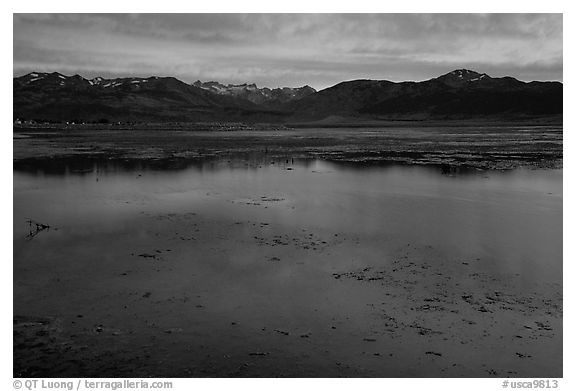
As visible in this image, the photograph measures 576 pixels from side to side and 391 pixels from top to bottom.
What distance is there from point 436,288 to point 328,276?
1.99 metres

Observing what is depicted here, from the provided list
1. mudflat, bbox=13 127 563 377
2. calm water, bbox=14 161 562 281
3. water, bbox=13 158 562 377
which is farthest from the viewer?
calm water, bbox=14 161 562 281

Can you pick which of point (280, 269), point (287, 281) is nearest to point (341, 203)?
point (280, 269)

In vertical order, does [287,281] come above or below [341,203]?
below

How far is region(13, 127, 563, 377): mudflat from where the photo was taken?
6.98 metres

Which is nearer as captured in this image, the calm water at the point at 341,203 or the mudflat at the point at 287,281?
the mudflat at the point at 287,281

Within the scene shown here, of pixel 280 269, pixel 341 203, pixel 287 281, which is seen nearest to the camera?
pixel 287 281

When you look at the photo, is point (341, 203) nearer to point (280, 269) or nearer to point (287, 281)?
point (280, 269)

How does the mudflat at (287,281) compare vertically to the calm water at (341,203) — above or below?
below

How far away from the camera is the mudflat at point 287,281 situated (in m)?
6.98

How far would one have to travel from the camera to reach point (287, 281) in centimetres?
955
